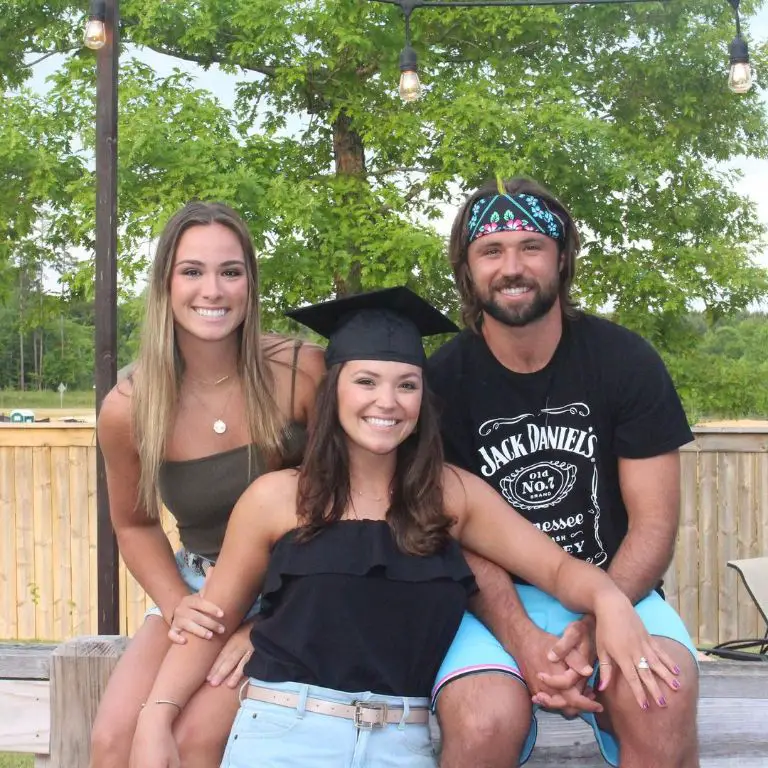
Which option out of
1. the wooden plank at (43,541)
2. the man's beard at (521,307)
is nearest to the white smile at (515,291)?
the man's beard at (521,307)

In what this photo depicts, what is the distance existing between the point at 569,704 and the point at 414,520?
0.49 meters

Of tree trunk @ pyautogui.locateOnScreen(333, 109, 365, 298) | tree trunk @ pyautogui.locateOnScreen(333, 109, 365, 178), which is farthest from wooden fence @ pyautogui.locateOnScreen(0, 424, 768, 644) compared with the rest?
tree trunk @ pyautogui.locateOnScreen(333, 109, 365, 178)

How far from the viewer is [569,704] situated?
2006 mm

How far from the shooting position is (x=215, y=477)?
241cm

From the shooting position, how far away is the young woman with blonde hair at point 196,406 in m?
2.39

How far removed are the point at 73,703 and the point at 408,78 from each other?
4825 mm

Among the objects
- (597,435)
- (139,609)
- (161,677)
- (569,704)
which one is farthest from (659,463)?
(139,609)

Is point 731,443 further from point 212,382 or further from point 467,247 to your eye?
point 212,382

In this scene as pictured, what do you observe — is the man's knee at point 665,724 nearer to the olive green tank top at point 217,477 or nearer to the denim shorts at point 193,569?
the olive green tank top at point 217,477

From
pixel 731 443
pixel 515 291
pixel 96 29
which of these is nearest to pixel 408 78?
pixel 96 29

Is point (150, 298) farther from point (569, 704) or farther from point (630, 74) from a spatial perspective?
point (630, 74)

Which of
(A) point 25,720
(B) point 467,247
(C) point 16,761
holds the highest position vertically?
(B) point 467,247

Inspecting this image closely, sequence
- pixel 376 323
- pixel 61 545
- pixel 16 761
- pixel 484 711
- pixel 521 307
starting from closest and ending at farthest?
pixel 484 711, pixel 376 323, pixel 521 307, pixel 16 761, pixel 61 545

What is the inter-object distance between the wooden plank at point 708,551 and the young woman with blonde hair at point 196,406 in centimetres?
580
